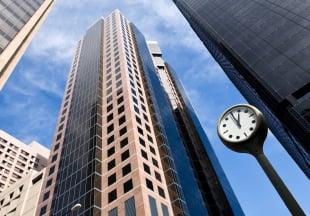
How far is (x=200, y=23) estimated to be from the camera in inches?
3460

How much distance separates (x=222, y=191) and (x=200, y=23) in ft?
135

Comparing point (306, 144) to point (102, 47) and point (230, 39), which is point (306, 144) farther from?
point (102, 47)

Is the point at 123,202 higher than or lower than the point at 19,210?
lower

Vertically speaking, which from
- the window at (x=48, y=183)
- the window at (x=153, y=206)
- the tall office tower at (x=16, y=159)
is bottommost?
the window at (x=153, y=206)

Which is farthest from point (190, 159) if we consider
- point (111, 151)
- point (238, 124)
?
point (238, 124)

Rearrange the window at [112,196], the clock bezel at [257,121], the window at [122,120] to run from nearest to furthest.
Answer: the clock bezel at [257,121] < the window at [112,196] < the window at [122,120]

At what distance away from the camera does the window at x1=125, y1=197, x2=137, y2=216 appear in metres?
37.4

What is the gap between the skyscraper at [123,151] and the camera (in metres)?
42.1

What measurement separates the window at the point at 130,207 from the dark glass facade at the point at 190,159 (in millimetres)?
7511

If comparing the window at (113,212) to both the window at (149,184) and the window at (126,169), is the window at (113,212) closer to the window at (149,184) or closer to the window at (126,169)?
the window at (149,184)

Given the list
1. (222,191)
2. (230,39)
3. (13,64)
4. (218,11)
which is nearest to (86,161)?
(13,64)

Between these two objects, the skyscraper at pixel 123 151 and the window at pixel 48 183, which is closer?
the skyscraper at pixel 123 151

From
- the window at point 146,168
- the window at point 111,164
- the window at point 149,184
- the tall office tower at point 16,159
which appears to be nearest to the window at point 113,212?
the window at point 149,184

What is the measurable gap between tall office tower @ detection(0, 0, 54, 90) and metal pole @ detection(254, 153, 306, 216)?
33461mm
